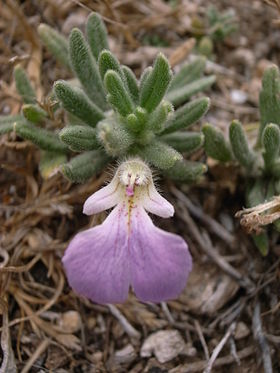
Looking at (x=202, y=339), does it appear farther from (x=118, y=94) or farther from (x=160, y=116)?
(x=118, y=94)

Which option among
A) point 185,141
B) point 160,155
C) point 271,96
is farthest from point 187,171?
point 271,96

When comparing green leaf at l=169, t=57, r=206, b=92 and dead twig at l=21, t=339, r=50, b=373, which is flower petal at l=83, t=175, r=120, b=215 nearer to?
dead twig at l=21, t=339, r=50, b=373

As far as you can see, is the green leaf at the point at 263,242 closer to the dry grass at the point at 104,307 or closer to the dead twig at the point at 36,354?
the dry grass at the point at 104,307

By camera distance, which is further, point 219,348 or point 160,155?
point 219,348

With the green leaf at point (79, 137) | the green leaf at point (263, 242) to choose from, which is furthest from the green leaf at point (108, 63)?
the green leaf at point (263, 242)

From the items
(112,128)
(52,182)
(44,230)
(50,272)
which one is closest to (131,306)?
(50,272)

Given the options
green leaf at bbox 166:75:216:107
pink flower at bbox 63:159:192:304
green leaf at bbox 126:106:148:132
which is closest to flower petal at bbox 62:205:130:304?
pink flower at bbox 63:159:192:304
